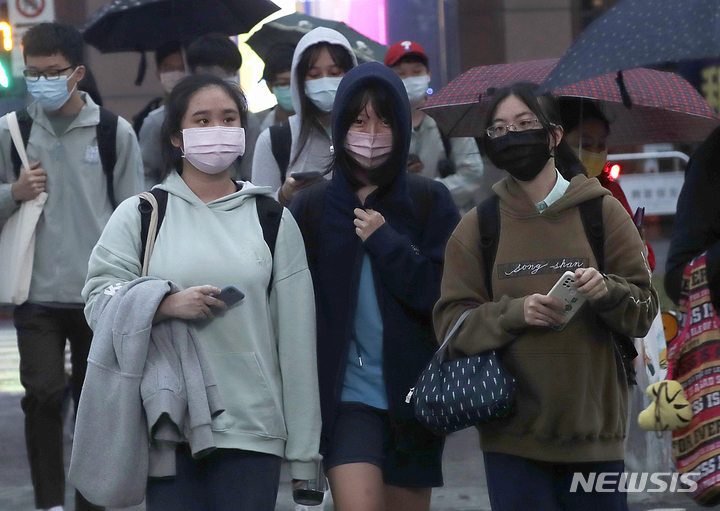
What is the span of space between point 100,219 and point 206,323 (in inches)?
88.6

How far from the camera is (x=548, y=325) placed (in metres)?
3.42

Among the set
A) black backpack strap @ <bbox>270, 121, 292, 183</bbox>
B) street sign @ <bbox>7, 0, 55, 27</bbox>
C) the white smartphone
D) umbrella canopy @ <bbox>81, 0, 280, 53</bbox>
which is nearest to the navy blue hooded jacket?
the white smartphone

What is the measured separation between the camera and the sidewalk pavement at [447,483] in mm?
5988

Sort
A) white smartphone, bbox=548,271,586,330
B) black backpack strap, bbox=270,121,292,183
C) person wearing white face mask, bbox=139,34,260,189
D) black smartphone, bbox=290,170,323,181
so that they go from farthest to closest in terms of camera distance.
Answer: person wearing white face mask, bbox=139,34,260,189
black backpack strap, bbox=270,121,292,183
black smartphone, bbox=290,170,323,181
white smartphone, bbox=548,271,586,330

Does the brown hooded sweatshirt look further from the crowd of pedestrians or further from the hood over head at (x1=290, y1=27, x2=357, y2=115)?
the hood over head at (x1=290, y1=27, x2=357, y2=115)

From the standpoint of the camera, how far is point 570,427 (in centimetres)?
349

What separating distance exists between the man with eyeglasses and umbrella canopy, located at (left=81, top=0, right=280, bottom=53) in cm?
188

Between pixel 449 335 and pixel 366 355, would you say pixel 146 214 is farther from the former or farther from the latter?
pixel 449 335

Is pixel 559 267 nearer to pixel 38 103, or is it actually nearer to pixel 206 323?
pixel 206 323

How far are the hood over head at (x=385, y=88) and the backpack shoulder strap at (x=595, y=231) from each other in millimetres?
749

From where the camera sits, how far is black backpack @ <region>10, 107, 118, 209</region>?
559 cm

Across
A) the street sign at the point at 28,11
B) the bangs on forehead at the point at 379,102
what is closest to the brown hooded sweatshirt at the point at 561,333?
the bangs on forehead at the point at 379,102

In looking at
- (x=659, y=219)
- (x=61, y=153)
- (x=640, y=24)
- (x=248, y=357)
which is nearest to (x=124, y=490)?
(x=248, y=357)

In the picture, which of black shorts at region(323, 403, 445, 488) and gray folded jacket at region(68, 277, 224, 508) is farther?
black shorts at region(323, 403, 445, 488)
